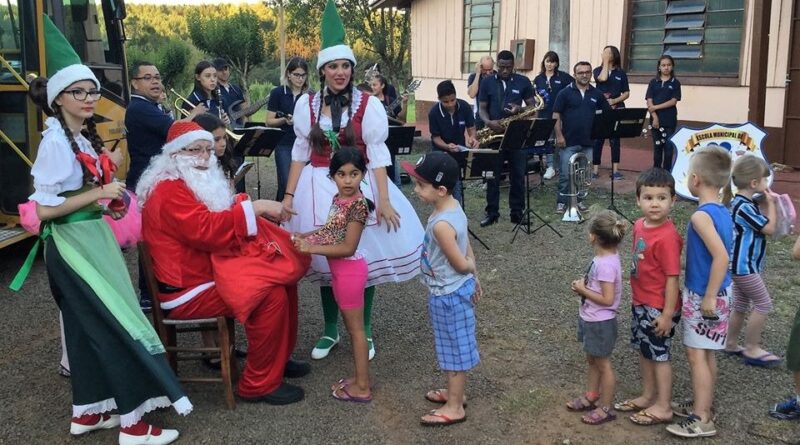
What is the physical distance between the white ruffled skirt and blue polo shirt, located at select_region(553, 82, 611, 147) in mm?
4659

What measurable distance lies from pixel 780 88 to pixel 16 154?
30.8ft

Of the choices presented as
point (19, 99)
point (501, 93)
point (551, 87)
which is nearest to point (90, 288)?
point (19, 99)

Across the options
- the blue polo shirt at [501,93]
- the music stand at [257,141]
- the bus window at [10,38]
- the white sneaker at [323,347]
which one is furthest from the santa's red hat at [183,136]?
the blue polo shirt at [501,93]

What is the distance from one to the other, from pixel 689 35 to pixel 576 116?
13.1ft

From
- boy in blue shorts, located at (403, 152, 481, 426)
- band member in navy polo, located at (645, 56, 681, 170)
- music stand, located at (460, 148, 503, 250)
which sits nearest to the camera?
boy in blue shorts, located at (403, 152, 481, 426)

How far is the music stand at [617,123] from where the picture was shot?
783 centimetres

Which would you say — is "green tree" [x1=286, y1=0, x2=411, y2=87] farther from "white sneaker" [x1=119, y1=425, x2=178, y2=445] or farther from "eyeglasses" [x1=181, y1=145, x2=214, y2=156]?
"white sneaker" [x1=119, y1=425, x2=178, y2=445]

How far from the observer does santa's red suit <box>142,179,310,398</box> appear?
3.56m

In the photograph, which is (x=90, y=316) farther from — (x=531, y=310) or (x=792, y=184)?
(x=792, y=184)

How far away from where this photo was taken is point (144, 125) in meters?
5.10

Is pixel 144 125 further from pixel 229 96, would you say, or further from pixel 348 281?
pixel 229 96

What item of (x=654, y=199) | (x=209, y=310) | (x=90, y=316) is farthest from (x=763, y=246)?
(x=90, y=316)

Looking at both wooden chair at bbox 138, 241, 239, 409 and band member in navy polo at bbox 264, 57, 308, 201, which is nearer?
wooden chair at bbox 138, 241, 239, 409

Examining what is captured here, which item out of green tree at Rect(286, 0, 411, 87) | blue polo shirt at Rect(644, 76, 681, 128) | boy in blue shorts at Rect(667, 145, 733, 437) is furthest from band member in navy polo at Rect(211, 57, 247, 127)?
green tree at Rect(286, 0, 411, 87)
